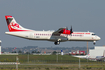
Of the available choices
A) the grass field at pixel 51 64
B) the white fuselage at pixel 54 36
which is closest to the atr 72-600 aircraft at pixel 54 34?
the white fuselage at pixel 54 36

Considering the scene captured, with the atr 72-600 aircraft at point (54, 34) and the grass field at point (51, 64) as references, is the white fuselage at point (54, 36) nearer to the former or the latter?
the atr 72-600 aircraft at point (54, 34)

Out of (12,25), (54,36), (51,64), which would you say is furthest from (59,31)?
(12,25)

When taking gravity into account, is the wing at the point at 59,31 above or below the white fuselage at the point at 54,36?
above

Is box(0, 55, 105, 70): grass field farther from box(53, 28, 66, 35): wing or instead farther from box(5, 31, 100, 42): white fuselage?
box(53, 28, 66, 35): wing

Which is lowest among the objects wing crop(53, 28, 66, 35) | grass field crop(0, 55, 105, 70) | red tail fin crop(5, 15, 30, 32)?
grass field crop(0, 55, 105, 70)

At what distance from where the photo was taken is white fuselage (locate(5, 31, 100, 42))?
6519 cm

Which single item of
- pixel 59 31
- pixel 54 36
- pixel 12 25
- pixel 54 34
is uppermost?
pixel 12 25

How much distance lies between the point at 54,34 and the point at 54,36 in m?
0.59

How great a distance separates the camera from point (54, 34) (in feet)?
223

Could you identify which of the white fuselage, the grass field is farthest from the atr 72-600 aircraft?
the grass field

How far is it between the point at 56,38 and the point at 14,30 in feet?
41.2

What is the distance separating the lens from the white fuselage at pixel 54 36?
65188 mm

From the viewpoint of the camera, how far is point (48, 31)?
6725cm

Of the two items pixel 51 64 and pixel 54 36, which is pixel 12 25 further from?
pixel 51 64
